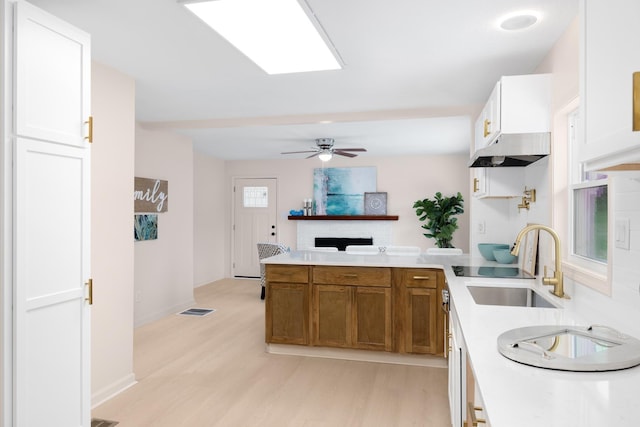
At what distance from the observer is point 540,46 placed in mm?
2801

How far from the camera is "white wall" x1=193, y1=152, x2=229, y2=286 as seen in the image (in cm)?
759

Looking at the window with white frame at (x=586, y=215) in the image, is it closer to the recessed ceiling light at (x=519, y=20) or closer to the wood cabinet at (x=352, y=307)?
the recessed ceiling light at (x=519, y=20)

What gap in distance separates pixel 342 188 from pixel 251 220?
190 centimetres

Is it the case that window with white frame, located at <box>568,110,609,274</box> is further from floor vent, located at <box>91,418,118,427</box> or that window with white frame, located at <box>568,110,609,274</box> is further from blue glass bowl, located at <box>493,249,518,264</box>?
floor vent, located at <box>91,418,118,427</box>

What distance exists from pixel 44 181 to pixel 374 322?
8.88ft

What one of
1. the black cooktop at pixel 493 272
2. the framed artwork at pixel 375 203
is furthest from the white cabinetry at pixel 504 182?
the framed artwork at pixel 375 203

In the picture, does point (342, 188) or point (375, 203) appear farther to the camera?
point (342, 188)

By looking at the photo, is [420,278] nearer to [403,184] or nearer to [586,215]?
[586,215]

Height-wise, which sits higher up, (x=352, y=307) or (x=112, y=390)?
(x=352, y=307)

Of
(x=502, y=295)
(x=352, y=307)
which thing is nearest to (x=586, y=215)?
(x=502, y=295)

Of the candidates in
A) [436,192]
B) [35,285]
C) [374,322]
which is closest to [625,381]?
[35,285]

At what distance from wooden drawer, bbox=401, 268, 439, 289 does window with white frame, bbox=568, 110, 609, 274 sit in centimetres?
130

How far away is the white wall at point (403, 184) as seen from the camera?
773cm

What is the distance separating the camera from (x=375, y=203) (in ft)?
26.3
